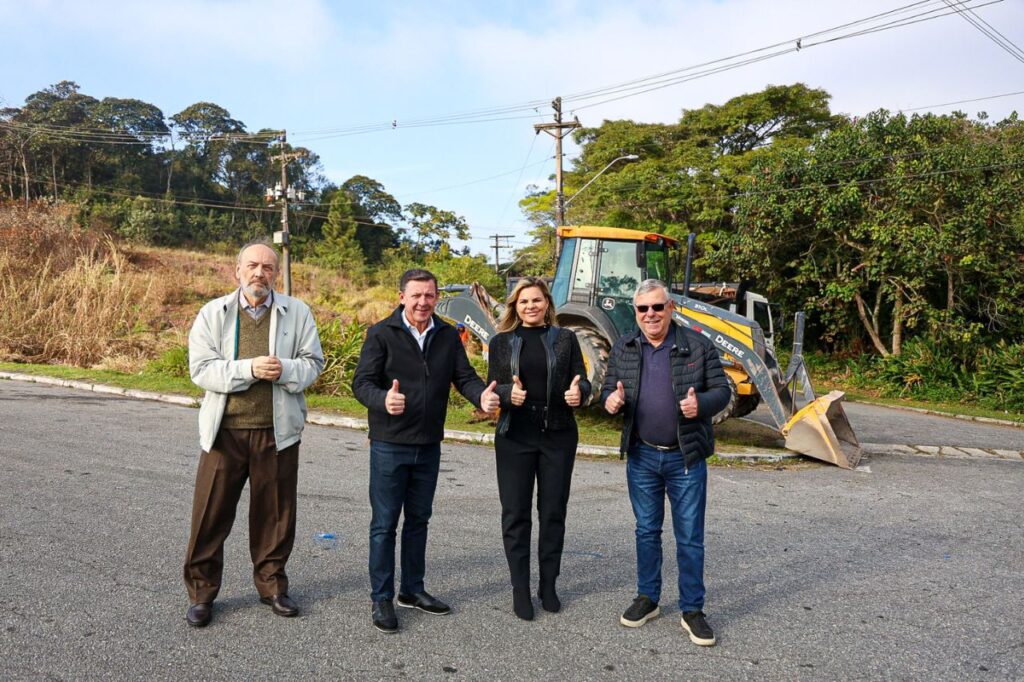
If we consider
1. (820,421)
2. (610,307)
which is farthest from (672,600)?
(610,307)

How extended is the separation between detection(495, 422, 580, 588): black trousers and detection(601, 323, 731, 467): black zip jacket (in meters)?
0.37

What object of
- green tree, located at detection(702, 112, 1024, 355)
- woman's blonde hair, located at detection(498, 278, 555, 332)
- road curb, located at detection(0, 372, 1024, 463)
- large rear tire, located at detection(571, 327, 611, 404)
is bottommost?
road curb, located at detection(0, 372, 1024, 463)

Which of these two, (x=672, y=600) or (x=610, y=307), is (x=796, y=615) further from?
(x=610, y=307)

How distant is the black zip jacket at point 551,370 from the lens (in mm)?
4109

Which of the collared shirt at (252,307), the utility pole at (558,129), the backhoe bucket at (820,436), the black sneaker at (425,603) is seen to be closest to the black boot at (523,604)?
the black sneaker at (425,603)

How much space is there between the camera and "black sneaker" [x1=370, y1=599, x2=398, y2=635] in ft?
12.5

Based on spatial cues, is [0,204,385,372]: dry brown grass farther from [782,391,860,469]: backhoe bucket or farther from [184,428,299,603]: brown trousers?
[184,428,299,603]: brown trousers

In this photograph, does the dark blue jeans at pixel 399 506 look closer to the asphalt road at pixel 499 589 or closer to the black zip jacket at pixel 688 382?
the asphalt road at pixel 499 589

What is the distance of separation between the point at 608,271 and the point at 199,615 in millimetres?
7634

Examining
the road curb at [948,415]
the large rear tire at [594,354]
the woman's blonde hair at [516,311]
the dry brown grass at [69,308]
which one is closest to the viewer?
the woman's blonde hair at [516,311]

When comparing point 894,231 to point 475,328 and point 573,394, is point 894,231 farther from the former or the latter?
point 573,394

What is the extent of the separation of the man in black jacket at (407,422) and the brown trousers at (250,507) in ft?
1.58

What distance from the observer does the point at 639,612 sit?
400cm

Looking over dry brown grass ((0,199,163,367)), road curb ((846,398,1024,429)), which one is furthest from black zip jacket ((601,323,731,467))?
dry brown grass ((0,199,163,367))
